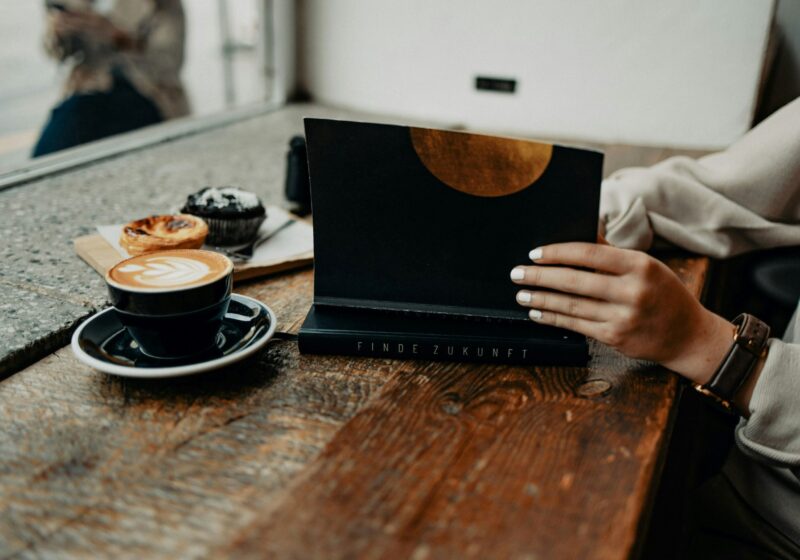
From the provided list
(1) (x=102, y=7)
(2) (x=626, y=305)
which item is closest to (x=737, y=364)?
(2) (x=626, y=305)

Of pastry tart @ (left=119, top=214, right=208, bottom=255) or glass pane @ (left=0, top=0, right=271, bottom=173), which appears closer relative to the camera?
pastry tart @ (left=119, top=214, right=208, bottom=255)

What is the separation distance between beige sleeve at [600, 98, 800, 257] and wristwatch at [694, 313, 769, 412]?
1.13ft

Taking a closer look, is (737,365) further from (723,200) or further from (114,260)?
(114,260)

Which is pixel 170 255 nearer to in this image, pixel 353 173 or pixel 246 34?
pixel 353 173

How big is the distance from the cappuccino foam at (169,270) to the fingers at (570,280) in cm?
31

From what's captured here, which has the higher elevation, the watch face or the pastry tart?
the watch face

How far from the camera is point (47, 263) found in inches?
38.1

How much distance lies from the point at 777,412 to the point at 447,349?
0.34 metres

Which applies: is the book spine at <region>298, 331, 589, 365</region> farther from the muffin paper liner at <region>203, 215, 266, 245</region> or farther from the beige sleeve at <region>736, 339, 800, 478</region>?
the muffin paper liner at <region>203, 215, 266, 245</region>

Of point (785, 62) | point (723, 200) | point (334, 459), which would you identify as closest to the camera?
point (334, 459)

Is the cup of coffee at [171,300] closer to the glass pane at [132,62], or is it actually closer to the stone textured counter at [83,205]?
the stone textured counter at [83,205]

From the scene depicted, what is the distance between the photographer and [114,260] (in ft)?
3.10

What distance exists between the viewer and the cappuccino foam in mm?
634

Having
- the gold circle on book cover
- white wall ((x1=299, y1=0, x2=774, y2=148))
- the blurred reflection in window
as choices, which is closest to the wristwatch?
the gold circle on book cover
